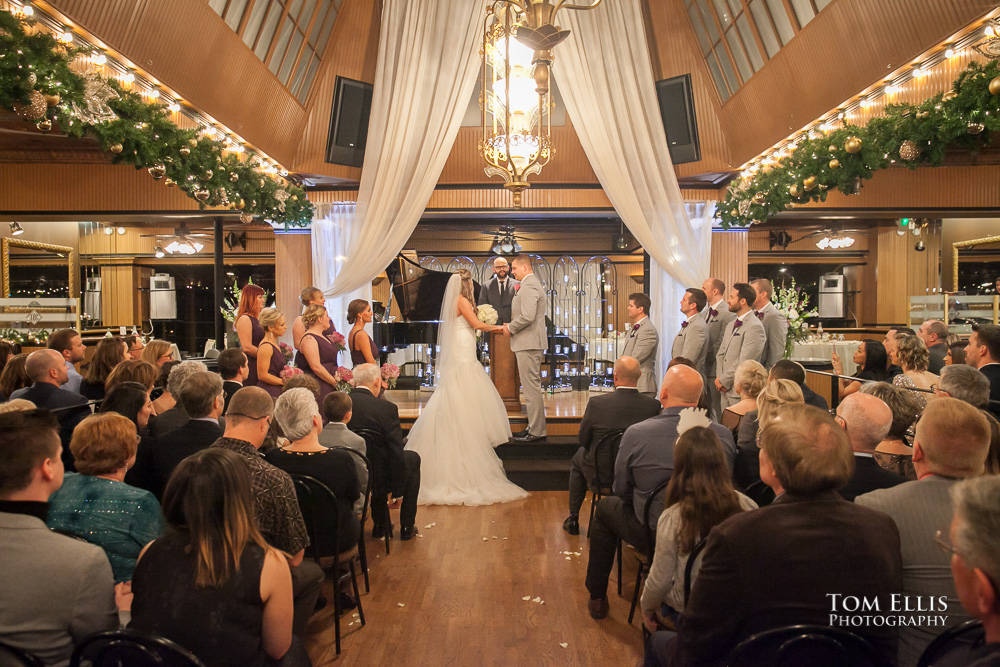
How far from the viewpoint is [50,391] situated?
3.75 meters

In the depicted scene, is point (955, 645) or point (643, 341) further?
point (643, 341)

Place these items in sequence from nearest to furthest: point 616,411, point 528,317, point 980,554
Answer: point 980,554
point 616,411
point 528,317

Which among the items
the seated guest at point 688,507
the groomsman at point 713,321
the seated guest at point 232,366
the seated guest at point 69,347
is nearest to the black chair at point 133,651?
the seated guest at point 688,507

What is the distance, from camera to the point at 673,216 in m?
7.00

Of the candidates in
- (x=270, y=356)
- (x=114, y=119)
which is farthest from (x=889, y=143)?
(x=114, y=119)

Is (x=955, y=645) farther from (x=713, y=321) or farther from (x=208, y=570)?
(x=713, y=321)

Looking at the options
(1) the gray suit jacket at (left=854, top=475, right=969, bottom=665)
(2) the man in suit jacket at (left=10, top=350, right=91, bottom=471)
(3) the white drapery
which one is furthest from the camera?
(3) the white drapery

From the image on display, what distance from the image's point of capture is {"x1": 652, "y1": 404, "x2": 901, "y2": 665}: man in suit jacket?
1.67 meters

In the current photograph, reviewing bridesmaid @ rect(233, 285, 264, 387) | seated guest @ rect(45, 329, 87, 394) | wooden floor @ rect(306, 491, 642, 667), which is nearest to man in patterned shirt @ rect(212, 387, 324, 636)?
wooden floor @ rect(306, 491, 642, 667)

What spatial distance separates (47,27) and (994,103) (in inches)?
222

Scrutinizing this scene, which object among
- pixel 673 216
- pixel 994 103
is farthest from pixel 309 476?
pixel 673 216

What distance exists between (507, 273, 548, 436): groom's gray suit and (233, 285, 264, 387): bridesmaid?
2267mm

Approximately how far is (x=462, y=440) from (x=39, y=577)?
4.14m

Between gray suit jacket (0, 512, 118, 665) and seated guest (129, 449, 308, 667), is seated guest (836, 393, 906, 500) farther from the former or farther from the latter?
gray suit jacket (0, 512, 118, 665)
